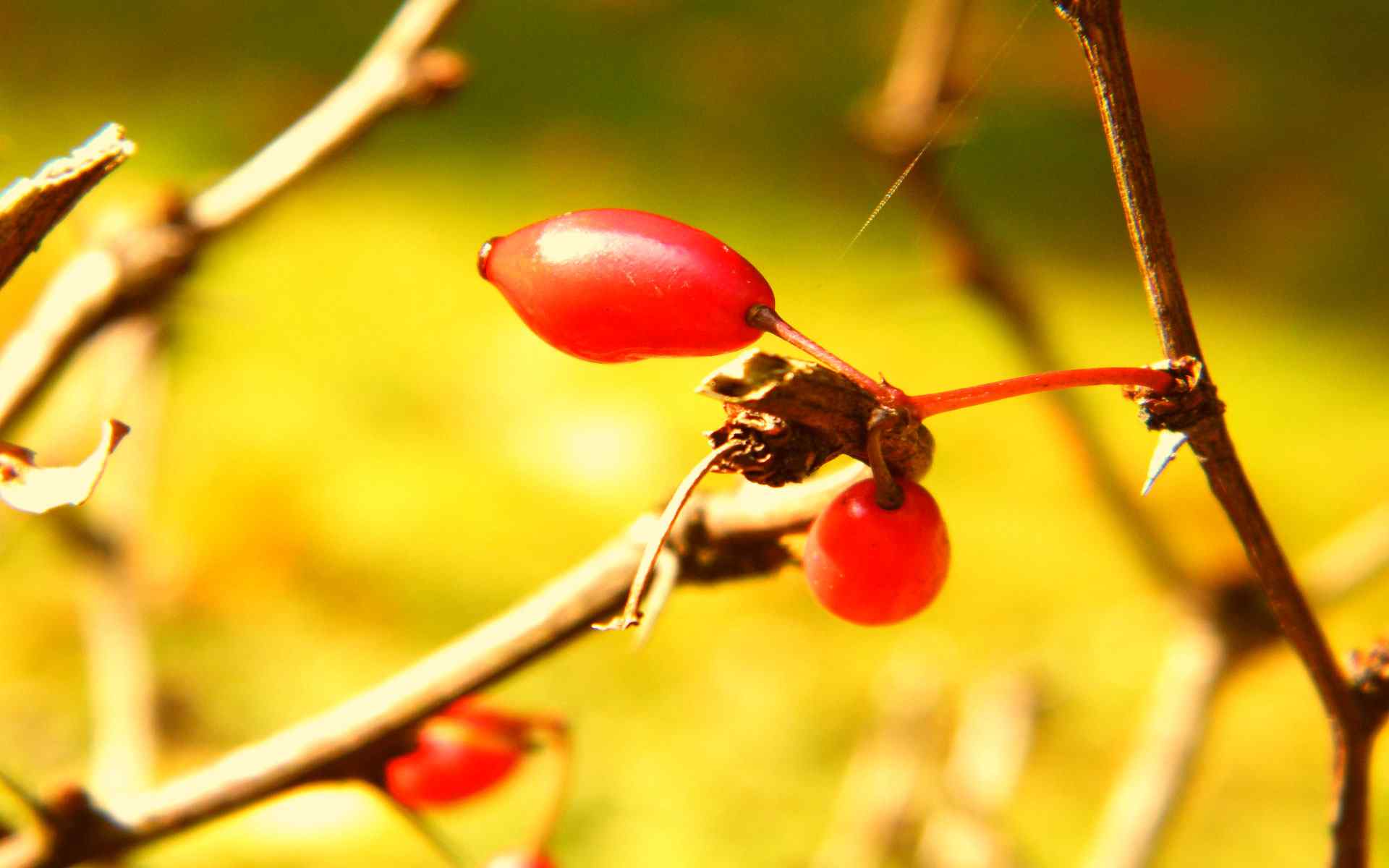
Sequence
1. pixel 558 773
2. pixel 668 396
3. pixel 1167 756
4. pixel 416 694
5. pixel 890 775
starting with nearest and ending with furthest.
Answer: pixel 416 694 → pixel 558 773 → pixel 1167 756 → pixel 890 775 → pixel 668 396

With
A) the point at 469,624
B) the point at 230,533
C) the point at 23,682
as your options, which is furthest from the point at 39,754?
the point at 469,624

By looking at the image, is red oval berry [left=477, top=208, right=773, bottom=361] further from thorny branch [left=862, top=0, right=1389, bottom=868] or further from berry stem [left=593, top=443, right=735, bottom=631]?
thorny branch [left=862, top=0, right=1389, bottom=868]

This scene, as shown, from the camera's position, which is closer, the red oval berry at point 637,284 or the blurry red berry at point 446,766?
the red oval berry at point 637,284

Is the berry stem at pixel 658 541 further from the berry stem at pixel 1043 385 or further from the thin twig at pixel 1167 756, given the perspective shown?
the thin twig at pixel 1167 756

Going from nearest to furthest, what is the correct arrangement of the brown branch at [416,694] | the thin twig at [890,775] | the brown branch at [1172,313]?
the brown branch at [1172,313] < the brown branch at [416,694] < the thin twig at [890,775]

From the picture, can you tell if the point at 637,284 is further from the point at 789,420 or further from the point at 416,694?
the point at 416,694

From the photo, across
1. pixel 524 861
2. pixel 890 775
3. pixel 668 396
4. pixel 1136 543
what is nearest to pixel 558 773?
pixel 524 861

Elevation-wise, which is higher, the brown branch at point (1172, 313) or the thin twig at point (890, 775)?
the thin twig at point (890, 775)

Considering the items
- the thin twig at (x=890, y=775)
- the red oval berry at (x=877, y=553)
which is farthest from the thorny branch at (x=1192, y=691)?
the red oval berry at (x=877, y=553)
